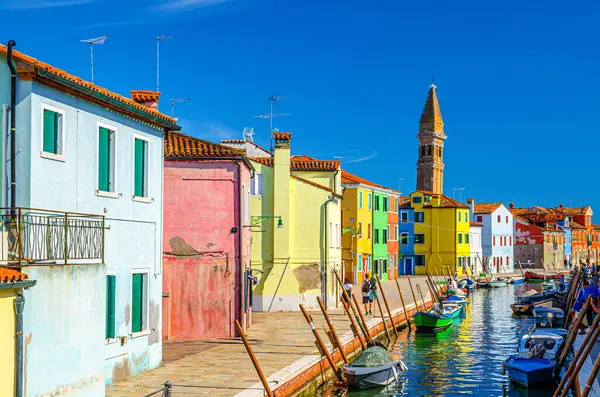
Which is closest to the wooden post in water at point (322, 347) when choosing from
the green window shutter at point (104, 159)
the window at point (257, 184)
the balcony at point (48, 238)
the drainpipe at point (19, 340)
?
the green window shutter at point (104, 159)

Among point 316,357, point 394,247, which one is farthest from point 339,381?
point 394,247

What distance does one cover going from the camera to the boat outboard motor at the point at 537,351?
2469cm

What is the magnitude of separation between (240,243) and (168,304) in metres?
3.11

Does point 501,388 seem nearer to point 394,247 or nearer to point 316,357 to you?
point 316,357

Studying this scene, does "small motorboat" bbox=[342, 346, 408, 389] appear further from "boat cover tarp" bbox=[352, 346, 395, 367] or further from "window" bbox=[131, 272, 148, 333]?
"window" bbox=[131, 272, 148, 333]

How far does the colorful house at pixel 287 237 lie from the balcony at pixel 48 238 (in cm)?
1963

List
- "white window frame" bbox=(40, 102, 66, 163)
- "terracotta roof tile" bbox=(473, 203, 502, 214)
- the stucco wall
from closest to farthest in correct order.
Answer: the stucco wall, "white window frame" bbox=(40, 102, 66, 163), "terracotta roof tile" bbox=(473, 203, 502, 214)

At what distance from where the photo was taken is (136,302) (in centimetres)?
1916

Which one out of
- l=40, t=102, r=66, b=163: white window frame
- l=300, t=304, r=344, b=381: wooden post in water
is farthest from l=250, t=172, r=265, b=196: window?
l=40, t=102, r=66, b=163: white window frame

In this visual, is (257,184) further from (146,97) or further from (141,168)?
(141,168)

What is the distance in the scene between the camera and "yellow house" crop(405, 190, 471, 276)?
77000mm

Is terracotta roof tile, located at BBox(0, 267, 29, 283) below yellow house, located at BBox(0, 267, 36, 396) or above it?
above

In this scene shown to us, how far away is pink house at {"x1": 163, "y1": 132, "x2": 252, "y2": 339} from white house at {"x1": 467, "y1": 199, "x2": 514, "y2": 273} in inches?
2649

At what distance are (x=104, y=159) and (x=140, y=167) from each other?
6.51 ft
